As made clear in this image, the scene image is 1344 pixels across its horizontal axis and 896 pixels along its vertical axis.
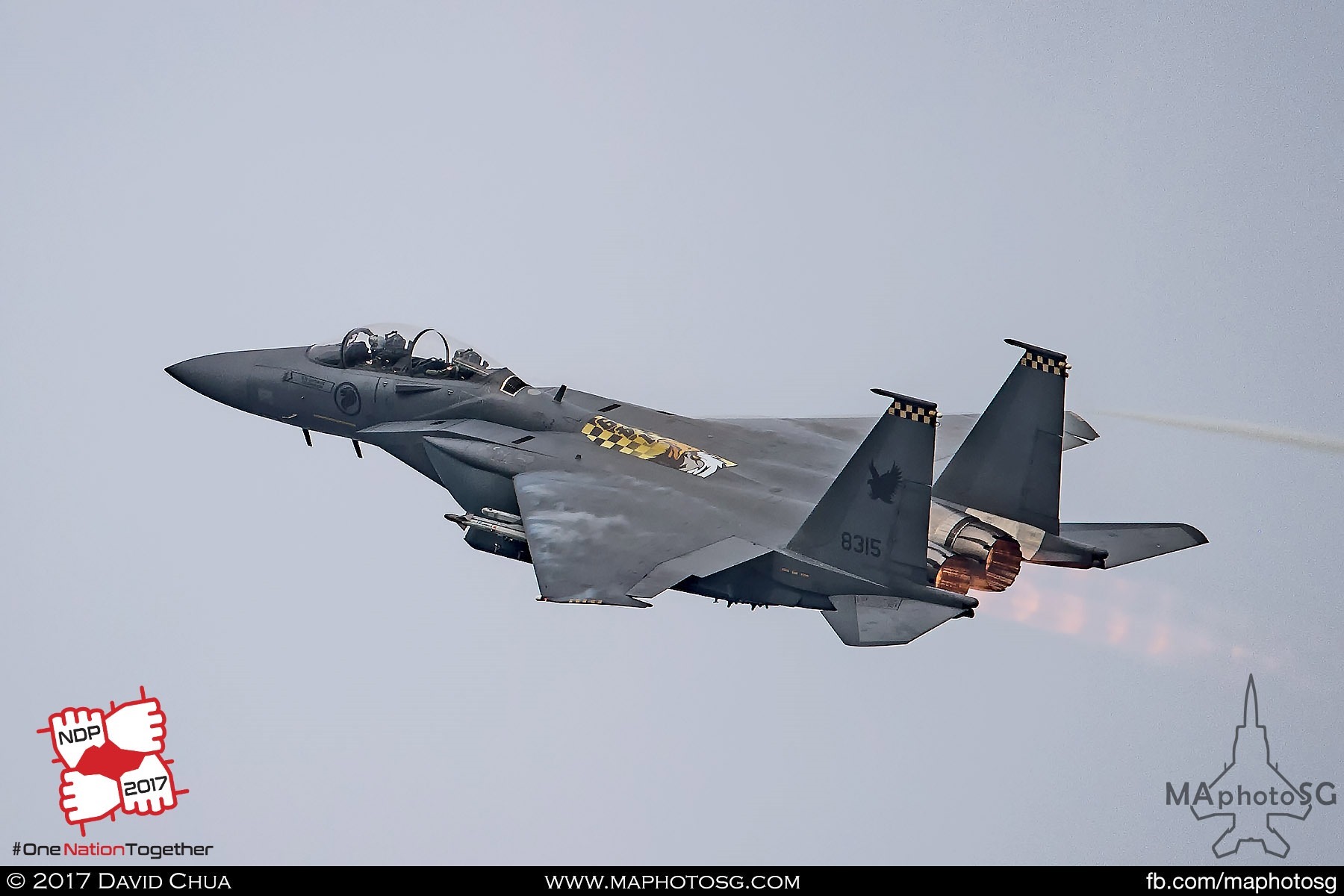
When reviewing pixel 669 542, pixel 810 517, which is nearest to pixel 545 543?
pixel 669 542

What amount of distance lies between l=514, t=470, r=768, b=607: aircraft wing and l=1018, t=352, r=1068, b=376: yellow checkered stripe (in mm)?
3900

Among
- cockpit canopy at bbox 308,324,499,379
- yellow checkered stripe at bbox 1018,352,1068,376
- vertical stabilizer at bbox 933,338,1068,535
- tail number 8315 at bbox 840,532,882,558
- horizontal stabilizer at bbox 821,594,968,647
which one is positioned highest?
cockpit canopy at bbox 308,324,499,379

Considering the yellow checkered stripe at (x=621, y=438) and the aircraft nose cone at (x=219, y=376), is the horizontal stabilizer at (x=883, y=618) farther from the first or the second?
the aircraft nose cone at (x=219, y=376)

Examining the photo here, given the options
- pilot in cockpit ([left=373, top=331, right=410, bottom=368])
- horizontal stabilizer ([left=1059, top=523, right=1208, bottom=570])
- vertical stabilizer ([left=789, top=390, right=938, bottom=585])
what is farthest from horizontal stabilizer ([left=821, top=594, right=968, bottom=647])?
pilot in cockpit ([left=373, top=331, right=410, bottom=368])

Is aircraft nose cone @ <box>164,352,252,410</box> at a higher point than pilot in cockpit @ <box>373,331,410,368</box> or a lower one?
lower

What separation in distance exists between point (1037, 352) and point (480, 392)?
8100 millimetres

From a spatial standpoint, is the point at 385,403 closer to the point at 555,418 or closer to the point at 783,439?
the point at 555,418

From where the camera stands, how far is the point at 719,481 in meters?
25.3

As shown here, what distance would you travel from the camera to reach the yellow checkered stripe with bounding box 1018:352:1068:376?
23.1 metres

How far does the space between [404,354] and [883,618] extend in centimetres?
890

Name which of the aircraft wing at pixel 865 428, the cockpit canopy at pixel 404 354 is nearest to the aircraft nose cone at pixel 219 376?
the cockpit canopy at pixel 404 354

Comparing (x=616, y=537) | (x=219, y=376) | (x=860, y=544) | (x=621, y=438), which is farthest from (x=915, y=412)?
(x=219, y=376)

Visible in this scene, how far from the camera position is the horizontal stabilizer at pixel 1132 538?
24500 millimetres

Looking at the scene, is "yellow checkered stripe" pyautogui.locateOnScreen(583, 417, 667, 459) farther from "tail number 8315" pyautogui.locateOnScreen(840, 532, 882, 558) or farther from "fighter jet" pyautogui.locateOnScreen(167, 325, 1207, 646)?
"tail number 8315" pyautogui.locateOnScreen(840, 532, 882, 558)
